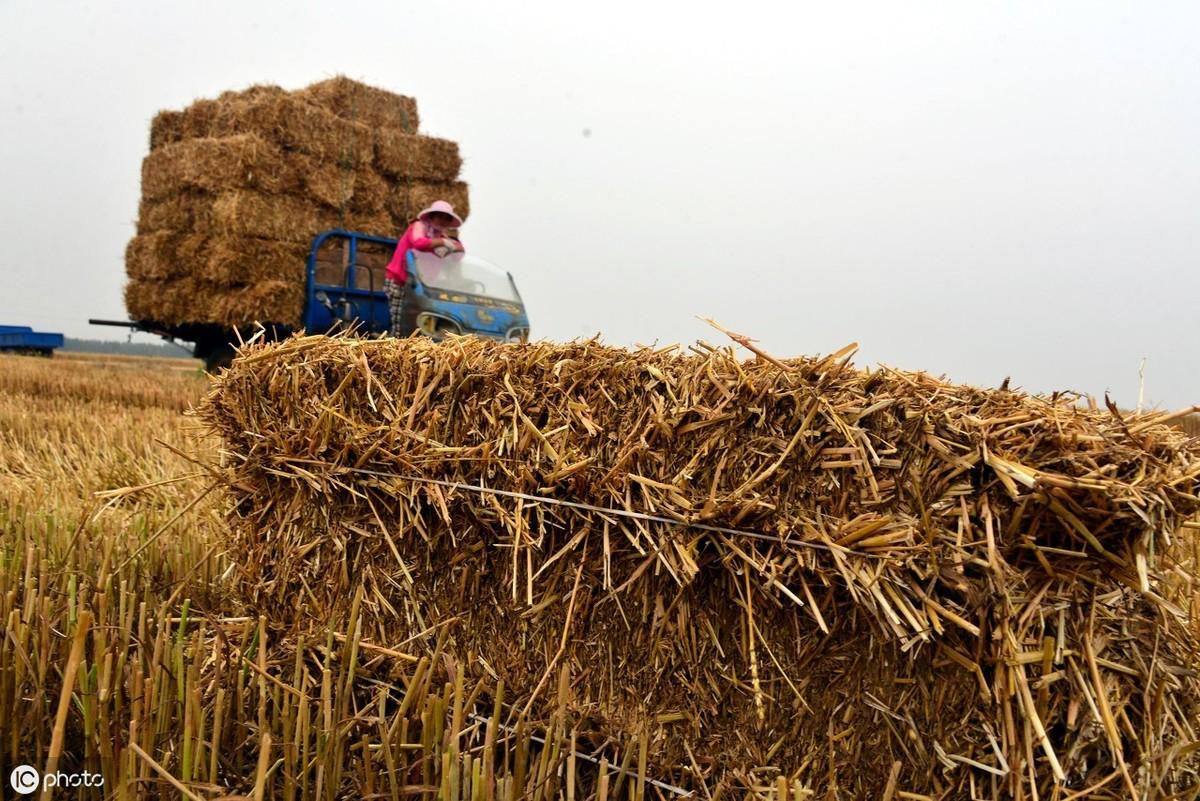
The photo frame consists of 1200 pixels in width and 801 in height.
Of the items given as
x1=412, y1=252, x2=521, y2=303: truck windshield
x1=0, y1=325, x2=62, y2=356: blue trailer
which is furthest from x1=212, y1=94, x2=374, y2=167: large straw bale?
x1=0, y1=325, x2=62, y2=356: blue trailer

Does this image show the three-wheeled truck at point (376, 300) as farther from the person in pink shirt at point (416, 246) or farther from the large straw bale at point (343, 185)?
the large straw bale at point (343, 185)

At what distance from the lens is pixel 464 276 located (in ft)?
27.0

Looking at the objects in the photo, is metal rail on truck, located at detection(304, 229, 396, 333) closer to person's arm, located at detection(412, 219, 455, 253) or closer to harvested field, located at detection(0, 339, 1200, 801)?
person's arm, located at detection(412, 219, 455, 253)

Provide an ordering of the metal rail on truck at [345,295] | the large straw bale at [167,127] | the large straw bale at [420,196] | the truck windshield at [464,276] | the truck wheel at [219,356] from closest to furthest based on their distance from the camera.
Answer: the truck windshield at [464,276] → the metal rail on truck at [345,295] → the truck wheel at [219,356] → the large straw bale at [167,127] → the large straw bale at [420,196]

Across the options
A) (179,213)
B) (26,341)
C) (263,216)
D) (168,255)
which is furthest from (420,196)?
(26,341)

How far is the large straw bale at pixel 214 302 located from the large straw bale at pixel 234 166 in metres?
1.30

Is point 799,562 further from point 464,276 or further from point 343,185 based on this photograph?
point 343,185

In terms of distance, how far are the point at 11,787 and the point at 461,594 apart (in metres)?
1.17

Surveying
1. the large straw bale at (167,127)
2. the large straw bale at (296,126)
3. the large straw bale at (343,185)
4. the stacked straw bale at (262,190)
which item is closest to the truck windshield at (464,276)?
the stacked straw bale at (262,190)

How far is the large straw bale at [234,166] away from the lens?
1030 centimetres

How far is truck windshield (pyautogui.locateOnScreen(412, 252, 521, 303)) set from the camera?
790 cm

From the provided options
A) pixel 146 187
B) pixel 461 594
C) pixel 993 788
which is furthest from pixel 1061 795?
pixel 146 187

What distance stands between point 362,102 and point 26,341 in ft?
65.6

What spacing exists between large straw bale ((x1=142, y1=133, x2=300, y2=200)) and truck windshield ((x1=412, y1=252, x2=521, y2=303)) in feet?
12.5
